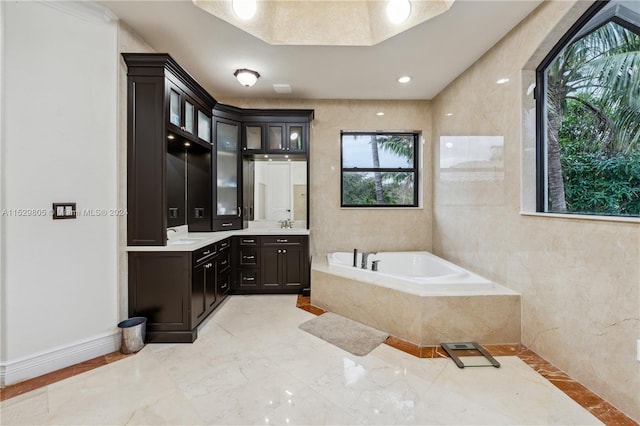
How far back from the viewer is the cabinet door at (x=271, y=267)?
3457 mm

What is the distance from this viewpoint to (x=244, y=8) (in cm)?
222

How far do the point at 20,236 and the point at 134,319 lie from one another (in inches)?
38.6

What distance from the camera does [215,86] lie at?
3.43m

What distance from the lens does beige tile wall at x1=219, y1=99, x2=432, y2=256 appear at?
3.91 m

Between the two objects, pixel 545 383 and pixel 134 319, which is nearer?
pixel 545 383

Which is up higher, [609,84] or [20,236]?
[609,84]

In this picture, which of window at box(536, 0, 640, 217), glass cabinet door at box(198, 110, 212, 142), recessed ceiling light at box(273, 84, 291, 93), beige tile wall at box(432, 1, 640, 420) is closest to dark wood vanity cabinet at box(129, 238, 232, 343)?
glass cabinet door at box(198, 110, 212, 142)

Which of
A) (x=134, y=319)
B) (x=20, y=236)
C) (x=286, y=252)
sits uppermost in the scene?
(x=20, y=236)

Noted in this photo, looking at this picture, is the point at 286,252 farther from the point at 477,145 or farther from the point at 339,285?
the point at 477,145

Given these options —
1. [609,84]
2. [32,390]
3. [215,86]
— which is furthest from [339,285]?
[215,86]

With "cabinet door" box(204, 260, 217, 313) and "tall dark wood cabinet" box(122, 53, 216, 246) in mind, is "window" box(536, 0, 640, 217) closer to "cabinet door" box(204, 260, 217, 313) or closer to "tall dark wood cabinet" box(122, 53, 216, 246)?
"cabinet door" box(204, 260, 217, 313)

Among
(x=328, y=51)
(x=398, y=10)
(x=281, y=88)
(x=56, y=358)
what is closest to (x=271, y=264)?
(x=56, y=358)

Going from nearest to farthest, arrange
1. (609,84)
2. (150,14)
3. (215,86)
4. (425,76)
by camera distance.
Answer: (609,84), (150,14), (425,76), (215,86)

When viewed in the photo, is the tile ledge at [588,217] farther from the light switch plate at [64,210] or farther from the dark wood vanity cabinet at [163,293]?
the light switch plate at [64,210]
